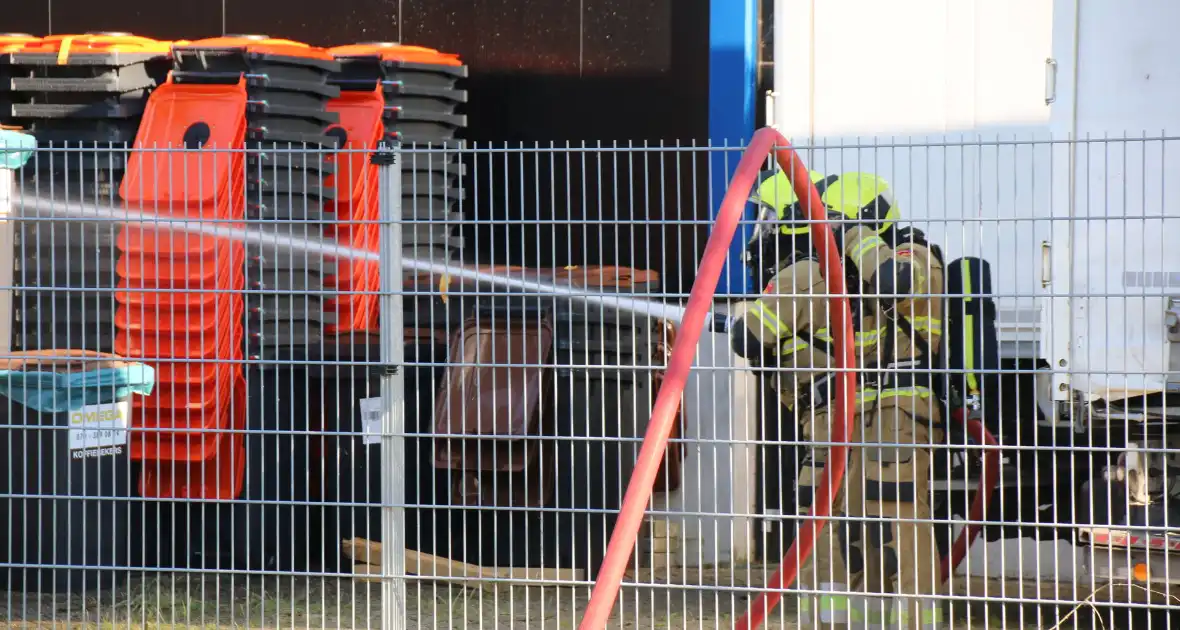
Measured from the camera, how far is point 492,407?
5793mm

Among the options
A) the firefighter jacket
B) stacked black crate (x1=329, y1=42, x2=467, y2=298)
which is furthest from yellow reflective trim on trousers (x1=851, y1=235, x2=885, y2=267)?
stacked black crate (x1=329, y1=42, x2=467, y2=298)

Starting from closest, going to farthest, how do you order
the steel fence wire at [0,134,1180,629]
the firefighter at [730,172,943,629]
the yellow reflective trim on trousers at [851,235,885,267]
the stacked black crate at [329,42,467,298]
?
the firefighter at [730,172,943,629] → the yellow reflective trim on trousers at [851,235,885,267] → the steel fence wire at [0,134,1180,629] → the stacked black crate at [329,42,467,298]

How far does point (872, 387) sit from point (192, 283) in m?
3.09

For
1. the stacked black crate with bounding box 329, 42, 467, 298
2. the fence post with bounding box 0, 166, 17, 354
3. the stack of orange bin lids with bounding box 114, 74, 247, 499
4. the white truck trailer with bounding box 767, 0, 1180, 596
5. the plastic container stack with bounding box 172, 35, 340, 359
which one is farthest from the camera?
the stacked black crate with bounding box 329, 42, 467, 298

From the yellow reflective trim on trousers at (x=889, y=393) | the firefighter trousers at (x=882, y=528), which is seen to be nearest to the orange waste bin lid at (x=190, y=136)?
the firefighter trousers at (x=882, y=528)

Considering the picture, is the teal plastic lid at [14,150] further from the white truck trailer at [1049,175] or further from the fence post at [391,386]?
the white truck trailer at [1049,175]

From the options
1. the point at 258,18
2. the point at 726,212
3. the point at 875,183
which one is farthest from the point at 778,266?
the point at 258,18

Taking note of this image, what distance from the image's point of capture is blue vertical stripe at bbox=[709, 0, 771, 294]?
7797 millimetres

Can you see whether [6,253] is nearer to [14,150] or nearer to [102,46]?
[14,150]

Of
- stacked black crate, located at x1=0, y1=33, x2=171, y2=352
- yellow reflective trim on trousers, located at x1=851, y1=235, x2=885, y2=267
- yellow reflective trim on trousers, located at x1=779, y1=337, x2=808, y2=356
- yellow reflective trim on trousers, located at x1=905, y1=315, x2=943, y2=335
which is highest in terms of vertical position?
stacked black crate, located at x1=0, y1=33, x2=171, y2=352

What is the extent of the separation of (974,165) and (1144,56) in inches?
48.2

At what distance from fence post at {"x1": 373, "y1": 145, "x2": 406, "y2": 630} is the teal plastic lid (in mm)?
1299

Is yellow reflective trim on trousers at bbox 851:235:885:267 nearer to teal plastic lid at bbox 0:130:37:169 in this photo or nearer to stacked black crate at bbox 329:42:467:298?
stacked black crate at bbox 329:42:467:298

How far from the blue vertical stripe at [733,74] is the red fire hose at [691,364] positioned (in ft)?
9.41
